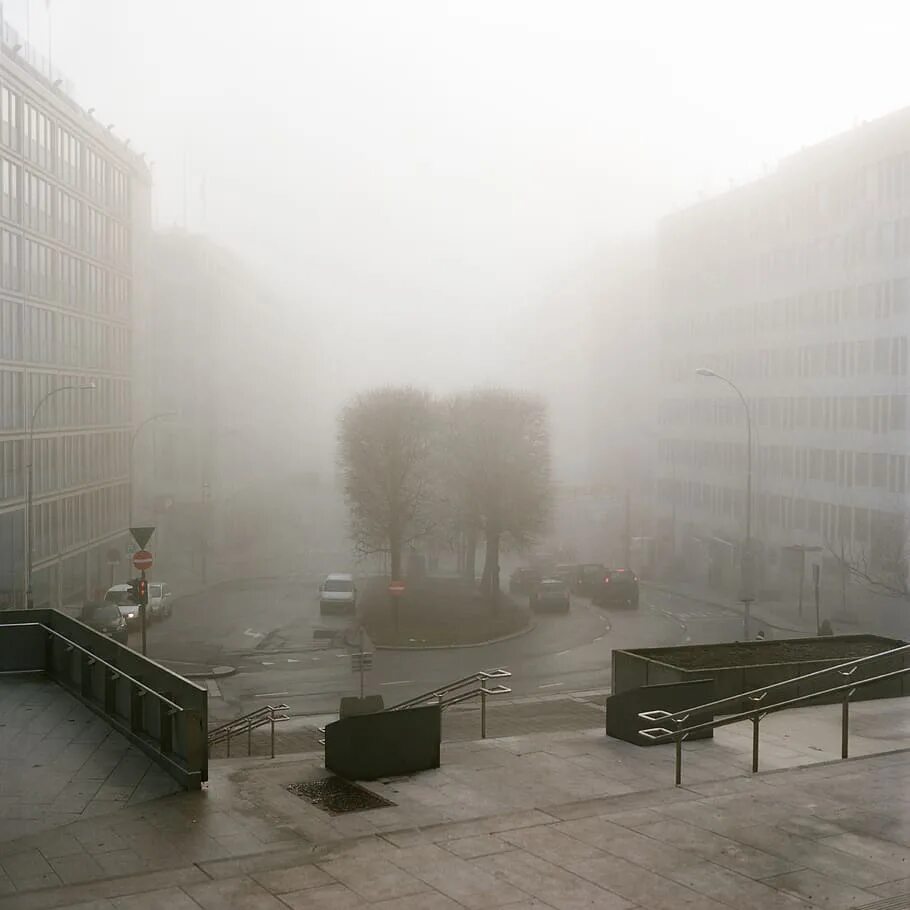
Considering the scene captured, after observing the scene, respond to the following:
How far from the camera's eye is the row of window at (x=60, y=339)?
43.6 metres

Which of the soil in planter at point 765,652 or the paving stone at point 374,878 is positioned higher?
the paving stone at point 374,878

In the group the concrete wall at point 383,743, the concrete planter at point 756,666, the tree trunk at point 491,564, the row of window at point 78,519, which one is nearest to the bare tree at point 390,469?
the tree trunk at point 491,564

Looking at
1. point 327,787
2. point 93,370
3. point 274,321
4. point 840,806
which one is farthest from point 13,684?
point 274,321

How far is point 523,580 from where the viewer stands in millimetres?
51875

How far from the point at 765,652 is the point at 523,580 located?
31418 millimetres

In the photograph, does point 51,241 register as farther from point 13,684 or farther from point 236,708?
point 13,684

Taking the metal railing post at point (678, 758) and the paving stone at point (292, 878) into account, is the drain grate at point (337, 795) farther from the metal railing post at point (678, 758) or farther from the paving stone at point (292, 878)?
the metal railing post at point (678, 758)

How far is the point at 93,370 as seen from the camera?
53438 millimetres

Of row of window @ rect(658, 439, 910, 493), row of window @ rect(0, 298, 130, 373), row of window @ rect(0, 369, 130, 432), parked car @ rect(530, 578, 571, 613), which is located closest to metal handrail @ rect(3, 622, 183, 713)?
row of window @ rect(0, 369, 130, 432)

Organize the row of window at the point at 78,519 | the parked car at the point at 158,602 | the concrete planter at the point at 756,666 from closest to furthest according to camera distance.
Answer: the concrete planter at the point at 756,666 < the parked car at the point at 158,602 < the row of window at the point at 78,519

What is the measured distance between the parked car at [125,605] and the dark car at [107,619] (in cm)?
64

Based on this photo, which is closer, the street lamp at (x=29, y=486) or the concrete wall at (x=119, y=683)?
the concrete wall at (x=119, y=683)

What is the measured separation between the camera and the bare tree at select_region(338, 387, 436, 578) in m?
46.7

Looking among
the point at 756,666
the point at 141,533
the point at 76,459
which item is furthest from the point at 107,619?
the point at 756,666
